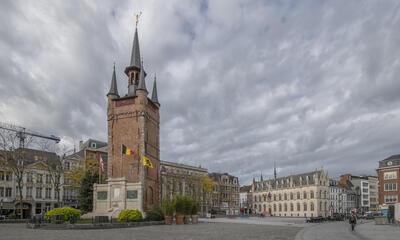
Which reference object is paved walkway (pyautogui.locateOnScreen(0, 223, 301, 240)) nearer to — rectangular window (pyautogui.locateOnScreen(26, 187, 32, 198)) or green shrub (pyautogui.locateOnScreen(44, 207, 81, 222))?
green shrub (pyautogui.locateOnScreen(44, 207, 81, 222))

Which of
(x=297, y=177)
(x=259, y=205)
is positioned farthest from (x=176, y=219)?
(x=259, y=205)

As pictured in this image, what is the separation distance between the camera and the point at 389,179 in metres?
104

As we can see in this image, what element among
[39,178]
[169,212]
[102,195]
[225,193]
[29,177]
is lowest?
[225,193]

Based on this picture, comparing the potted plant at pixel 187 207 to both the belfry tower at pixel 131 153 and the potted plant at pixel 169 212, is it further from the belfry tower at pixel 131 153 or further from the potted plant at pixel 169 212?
the belfry tower at pixel 131 153

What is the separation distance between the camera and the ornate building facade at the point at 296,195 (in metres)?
135

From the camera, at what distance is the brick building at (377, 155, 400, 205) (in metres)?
102

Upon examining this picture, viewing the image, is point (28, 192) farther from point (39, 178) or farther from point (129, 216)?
point (129, 216)

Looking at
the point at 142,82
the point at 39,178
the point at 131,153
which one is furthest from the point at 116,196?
the point at 39,178

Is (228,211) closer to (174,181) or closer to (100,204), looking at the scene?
(174,181)

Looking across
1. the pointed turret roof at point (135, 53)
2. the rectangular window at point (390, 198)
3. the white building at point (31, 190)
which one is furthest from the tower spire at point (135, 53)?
the rectangular window at point (390, 198)

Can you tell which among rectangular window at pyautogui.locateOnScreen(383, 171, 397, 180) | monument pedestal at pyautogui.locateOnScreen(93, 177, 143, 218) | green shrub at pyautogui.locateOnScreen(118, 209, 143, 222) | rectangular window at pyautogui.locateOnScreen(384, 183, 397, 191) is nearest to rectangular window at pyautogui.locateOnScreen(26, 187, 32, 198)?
monument pedestal at pyautogui.locateOnScreen(93, 177, 143, 218)

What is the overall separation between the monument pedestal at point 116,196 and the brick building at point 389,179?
7029 centimetres

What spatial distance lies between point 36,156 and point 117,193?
38.4 metres

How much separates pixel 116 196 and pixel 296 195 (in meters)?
96.0
